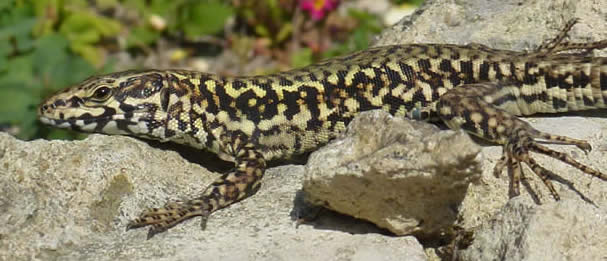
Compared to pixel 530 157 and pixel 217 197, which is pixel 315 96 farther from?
pixel 530 157

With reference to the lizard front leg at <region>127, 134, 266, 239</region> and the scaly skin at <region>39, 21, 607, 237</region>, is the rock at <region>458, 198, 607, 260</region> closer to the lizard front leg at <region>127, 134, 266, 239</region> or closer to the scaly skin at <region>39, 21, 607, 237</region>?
the scaly skin at <region>39, 21, 607, 237</region>

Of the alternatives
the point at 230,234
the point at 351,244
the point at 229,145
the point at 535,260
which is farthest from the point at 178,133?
the point at 535,260

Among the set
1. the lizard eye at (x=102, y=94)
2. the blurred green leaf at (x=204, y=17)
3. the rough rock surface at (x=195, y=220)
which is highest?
Answer: the lizard eye at (x=102, y=94)

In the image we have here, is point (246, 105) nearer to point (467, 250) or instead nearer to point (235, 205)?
point (235, 205)

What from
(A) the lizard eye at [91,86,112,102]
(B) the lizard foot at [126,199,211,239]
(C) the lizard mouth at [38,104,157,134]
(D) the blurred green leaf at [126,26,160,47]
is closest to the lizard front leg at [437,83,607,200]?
(B) the lizard foot at [126,199,211,239]

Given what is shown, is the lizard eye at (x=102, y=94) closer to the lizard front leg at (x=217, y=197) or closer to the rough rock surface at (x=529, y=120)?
the lizard front leg at (x=217, y=197)

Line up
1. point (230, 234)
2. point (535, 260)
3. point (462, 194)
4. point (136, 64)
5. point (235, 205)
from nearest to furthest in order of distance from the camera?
point (535, 260), point (462, 194), point (230, 234), point (235, 205), point (136, 64)

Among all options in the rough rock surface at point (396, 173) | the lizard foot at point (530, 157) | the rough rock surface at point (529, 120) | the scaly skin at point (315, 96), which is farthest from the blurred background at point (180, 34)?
the rough rock surface at point (396, 173)
